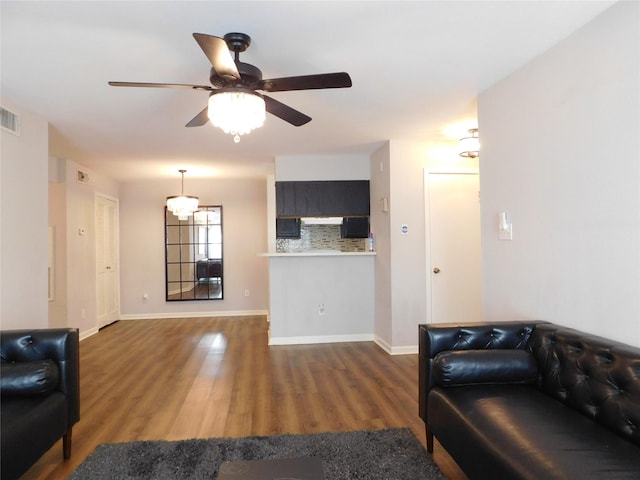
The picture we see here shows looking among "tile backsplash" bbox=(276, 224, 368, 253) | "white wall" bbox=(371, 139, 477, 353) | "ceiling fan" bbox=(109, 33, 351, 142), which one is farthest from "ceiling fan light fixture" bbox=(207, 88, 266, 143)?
"tile backsplash" bbox=(276, 224, 368, 253)

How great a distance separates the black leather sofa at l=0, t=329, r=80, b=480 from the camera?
1704 mm

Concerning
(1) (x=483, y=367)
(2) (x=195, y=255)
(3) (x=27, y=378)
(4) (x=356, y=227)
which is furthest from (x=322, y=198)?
(3) (x=27, y=378)

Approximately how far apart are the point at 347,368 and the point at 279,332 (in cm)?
133

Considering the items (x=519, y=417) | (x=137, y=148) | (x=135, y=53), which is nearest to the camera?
(x=519, y=417)

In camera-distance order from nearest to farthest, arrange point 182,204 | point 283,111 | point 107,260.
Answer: point 283,111
point 182,204
point 107,260

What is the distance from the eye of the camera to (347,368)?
12.5 feet

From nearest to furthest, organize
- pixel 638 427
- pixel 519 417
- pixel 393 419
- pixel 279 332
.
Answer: pixel 638 427, pixel 519 417, pixel 393 419, pixel 279 332

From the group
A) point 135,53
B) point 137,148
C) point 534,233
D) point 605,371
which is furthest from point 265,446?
point 137,148

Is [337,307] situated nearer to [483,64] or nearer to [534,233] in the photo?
[534,233]

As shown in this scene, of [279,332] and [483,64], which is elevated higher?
[483,64]

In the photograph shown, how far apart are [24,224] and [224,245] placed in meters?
3.93

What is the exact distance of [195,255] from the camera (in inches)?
270

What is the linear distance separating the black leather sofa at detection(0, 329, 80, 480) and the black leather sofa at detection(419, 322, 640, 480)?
2069 mm

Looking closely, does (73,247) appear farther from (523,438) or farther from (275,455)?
(523,438)
